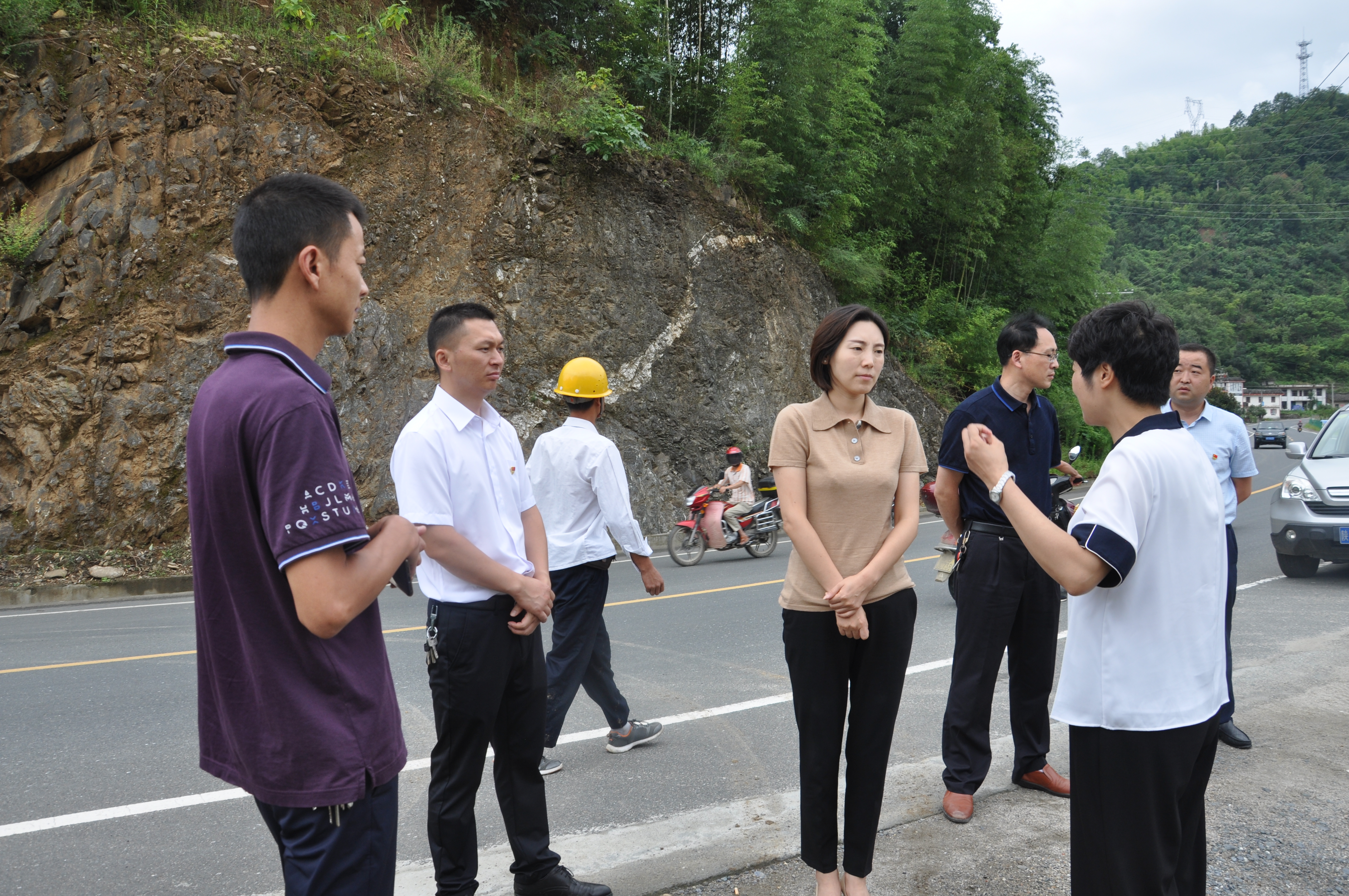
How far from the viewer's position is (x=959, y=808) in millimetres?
3773

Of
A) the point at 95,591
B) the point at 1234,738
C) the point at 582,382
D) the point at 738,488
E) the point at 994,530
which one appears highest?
the point at 582,382

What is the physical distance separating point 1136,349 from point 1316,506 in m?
8.91

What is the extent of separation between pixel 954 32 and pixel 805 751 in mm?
24184

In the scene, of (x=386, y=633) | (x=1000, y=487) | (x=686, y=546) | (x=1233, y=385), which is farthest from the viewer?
(x=1233, y=385)

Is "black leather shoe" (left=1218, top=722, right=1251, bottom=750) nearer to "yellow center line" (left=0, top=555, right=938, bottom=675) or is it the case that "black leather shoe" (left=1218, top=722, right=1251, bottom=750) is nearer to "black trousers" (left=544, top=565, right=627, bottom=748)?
"black trousers" (left=544, top=565, right=627, bottom=748)

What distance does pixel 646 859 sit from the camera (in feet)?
11.4

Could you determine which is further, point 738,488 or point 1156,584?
point 738,488

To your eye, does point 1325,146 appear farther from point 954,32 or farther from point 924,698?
point 924,698

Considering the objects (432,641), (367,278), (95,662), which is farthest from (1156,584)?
(367,278)

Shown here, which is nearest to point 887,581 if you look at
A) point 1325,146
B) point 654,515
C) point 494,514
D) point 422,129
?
point 494,514

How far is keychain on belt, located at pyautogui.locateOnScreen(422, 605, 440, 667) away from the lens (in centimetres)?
293

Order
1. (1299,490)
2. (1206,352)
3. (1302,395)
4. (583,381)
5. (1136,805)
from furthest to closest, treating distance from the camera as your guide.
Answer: (1302,395) < (1299,490) < (1206,352) < (583,381) < (1136,805)

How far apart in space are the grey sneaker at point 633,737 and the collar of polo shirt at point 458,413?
226 centimetres

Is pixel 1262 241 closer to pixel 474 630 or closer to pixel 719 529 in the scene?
pixel 719 529
